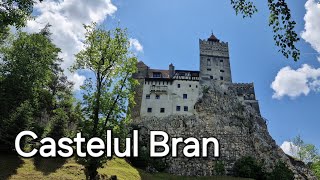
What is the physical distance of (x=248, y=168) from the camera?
54.2 metres

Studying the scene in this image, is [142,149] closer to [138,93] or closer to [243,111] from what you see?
[138,93]

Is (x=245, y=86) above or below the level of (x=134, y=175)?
above

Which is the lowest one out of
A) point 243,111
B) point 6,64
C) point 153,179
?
point 153,179

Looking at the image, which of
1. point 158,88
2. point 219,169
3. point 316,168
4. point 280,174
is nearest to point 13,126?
point 219,169

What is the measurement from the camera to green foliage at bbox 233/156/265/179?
177 ft

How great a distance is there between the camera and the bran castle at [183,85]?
65.7m

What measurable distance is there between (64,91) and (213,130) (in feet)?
96.9

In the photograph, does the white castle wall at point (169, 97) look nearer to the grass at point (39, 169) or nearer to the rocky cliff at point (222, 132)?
the rocky cliff at point (222, 132)

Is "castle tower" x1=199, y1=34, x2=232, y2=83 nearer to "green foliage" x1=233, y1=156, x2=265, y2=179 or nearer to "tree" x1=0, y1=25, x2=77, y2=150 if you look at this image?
"green foliage" x1=233, y1=156, x2=265, y2=179

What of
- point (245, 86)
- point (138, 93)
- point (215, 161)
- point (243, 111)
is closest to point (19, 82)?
point (138, 93)

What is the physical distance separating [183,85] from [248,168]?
2244cm

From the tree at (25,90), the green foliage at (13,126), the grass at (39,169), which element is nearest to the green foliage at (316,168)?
the grass at (39,169)

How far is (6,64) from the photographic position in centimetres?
4731

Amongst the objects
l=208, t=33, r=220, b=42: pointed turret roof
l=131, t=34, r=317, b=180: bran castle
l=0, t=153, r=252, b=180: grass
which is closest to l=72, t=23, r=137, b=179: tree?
l=0, t=153, r=252, b=180: grass
